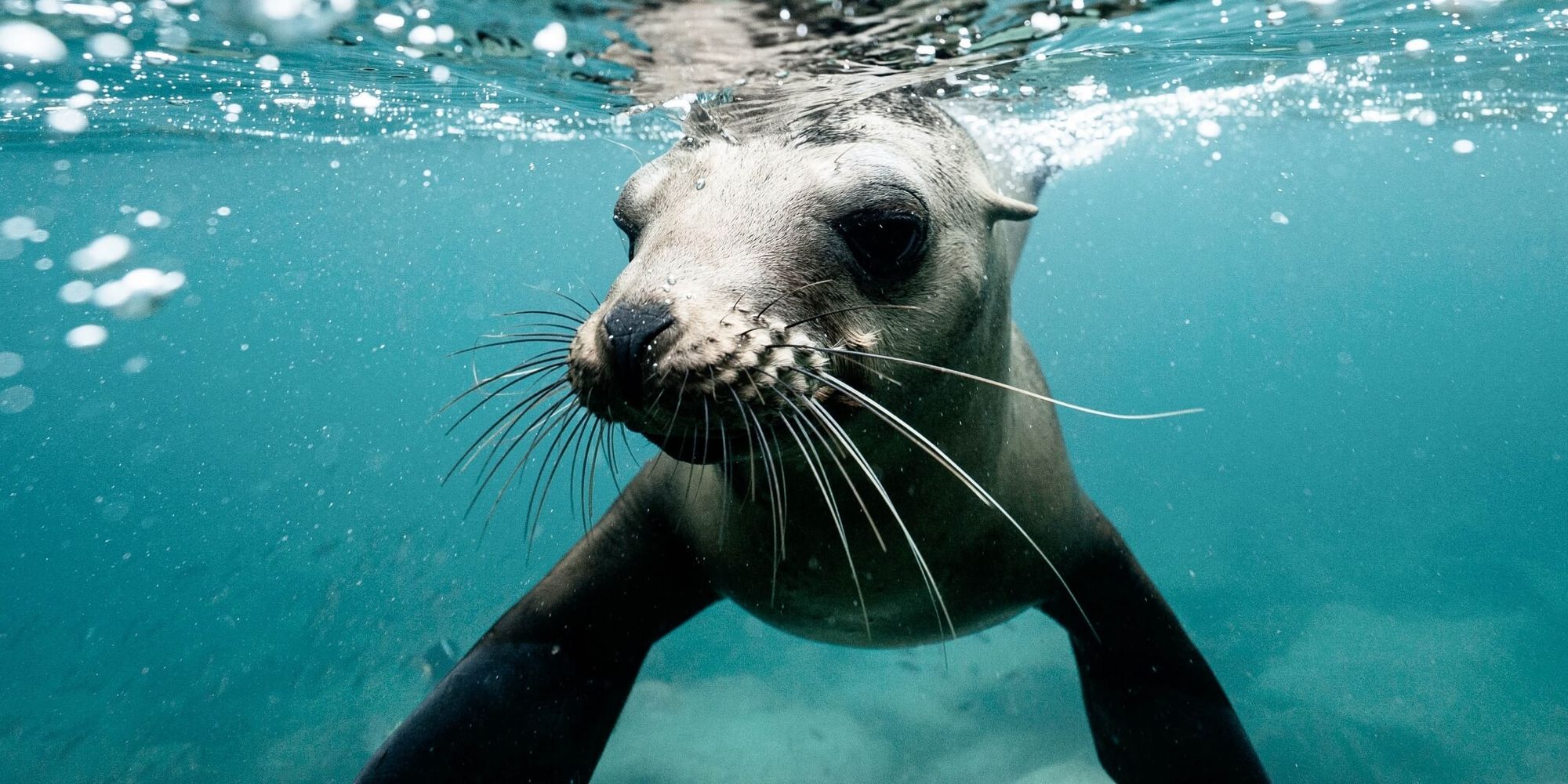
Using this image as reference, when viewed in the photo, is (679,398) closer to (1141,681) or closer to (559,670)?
(559,670)

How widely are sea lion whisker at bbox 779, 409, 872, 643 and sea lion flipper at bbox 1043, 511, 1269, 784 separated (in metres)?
0.81

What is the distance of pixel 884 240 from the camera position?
2.11 m

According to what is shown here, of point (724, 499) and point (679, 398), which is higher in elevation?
point (679, 398)

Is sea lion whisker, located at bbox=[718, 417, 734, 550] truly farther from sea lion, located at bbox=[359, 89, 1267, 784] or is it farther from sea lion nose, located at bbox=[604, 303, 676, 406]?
sea lion nose, located at bbox=[604, 303, 676, 406]

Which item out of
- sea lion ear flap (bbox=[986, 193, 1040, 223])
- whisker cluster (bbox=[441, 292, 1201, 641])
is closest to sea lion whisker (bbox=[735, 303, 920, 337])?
whisker cluster (bbox=[441, 292, 1201, 641])

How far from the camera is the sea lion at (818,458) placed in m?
1.82

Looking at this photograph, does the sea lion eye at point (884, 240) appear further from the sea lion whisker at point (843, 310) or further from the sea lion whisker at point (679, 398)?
the sea lion whisker at point (679, 398)

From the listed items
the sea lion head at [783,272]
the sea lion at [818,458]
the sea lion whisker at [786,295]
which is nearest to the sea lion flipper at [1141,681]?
the sea lion at [818,458]

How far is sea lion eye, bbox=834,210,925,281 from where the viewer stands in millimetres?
2090

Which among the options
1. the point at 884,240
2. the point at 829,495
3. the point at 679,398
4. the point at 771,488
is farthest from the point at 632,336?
the point at 884,240

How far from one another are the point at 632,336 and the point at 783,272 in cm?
46

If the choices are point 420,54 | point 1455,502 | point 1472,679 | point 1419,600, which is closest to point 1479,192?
point 1455,502

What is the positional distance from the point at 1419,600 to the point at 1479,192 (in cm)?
3754

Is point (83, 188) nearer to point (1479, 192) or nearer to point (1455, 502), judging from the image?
point (1455, 502)
